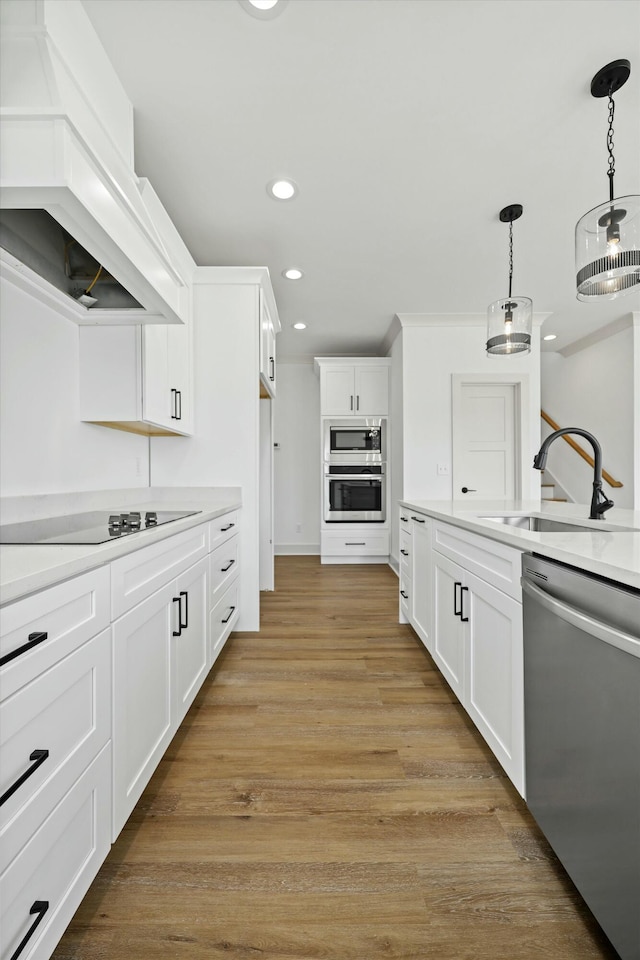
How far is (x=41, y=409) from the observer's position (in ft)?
6.17

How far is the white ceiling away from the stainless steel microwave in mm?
2148

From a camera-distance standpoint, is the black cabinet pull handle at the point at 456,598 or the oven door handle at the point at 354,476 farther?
the oven door handle at the point at 354,476

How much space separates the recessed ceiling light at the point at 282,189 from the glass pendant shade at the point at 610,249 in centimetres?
146

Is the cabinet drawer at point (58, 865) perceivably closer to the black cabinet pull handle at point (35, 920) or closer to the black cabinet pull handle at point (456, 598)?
the black cabinet pull handle at point (35, 920)

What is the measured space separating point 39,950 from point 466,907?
947mm

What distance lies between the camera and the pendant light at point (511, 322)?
269 cm

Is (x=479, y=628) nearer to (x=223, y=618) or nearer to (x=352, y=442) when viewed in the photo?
(x=223, y=618)

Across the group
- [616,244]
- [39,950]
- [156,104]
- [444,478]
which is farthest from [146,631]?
[444,478]

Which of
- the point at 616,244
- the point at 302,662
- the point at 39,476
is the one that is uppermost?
the point at 616,244

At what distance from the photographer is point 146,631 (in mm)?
1392

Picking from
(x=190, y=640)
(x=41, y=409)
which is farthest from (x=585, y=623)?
(x=41, y=409)

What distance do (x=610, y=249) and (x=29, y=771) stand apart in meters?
2.36

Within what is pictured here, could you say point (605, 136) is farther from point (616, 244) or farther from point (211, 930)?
point (211, 930)

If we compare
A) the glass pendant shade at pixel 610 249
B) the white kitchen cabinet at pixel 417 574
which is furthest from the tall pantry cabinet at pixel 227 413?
the glass pendant shade at pixel 610 249
